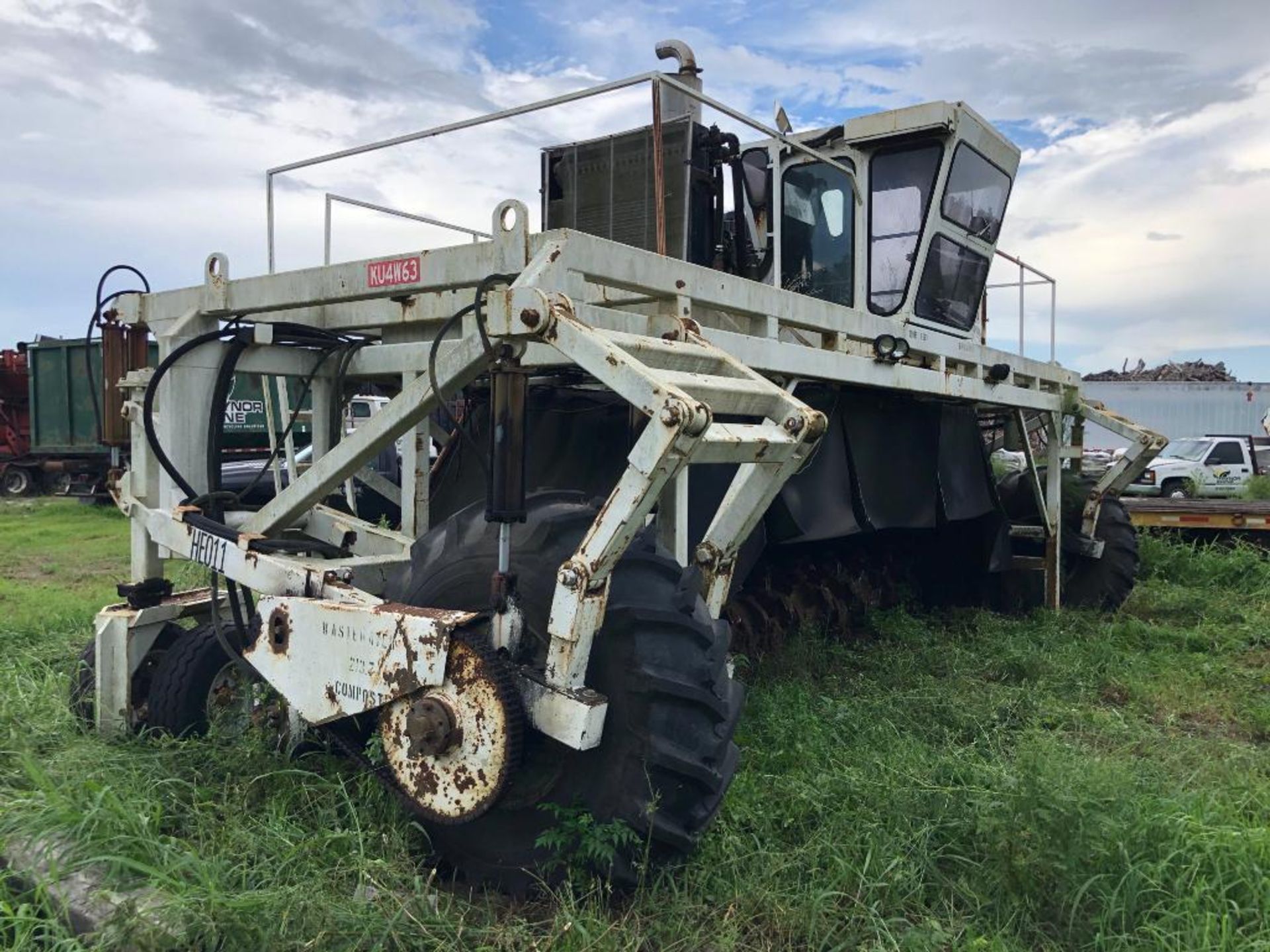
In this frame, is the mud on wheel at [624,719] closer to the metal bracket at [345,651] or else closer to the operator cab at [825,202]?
the metal bracket at [345,651]

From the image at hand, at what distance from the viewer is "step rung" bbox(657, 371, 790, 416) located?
2615mm

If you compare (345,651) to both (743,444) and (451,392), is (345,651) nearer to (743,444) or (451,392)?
(451,392)

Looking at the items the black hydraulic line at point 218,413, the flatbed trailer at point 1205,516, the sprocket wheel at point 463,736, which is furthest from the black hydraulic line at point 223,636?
the flatbed trailer at point 1205,516

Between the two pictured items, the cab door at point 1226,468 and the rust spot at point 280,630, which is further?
the cab door at point 1226,468

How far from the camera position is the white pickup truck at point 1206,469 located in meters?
19.1

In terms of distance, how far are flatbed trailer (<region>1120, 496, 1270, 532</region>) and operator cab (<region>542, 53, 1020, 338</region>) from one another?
4358 mm

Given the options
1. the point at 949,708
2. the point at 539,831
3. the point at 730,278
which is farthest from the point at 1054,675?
the point at 539,831

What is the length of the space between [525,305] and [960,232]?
13.7 feet

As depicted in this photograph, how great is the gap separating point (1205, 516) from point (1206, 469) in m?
12.0

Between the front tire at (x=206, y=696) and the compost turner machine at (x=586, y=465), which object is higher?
the compost turner machine at (x=586, y=465)

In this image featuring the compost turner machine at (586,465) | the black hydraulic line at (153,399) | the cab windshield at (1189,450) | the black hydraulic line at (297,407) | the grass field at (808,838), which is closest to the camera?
the grass field at (808,838)

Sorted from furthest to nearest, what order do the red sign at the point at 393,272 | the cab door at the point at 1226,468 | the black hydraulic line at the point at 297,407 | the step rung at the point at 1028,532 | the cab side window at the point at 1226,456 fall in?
the cab side window at the point at 1226,456
the cab door at the point at 1226,468
the step rung at the point at 1028,532
the black hydraulic line at the point at 297,407
the red sign at the point at 393,272

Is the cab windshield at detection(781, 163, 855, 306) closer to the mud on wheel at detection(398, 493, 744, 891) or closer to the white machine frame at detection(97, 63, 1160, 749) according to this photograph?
the white machine frame at detection(97, 63, 1160, 749)

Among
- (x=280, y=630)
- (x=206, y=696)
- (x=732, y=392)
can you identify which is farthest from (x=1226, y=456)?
(x=280, y=630)
